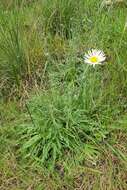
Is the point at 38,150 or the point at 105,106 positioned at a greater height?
the point at 105,106

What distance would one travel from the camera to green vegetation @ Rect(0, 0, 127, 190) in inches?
91.1

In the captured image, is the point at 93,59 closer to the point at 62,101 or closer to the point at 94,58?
the point at 94,58

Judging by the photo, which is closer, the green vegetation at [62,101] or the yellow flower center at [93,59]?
the green vegetation at [62,101]

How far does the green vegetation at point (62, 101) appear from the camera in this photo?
2.31 metres

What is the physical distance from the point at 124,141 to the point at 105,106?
0.22 meters

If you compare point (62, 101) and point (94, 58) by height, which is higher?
point (94, 58)

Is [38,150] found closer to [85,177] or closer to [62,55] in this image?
[85,177]

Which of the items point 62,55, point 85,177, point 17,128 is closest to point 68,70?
point 62,55

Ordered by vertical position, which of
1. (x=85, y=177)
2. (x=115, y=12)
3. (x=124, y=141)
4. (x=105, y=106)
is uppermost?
(x=115, y=12)

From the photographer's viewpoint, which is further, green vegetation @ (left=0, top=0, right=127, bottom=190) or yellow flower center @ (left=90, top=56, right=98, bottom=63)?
yellow flower center @ (left=90, top=56, right=98, bottom=63)

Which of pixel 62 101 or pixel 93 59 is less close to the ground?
pixel 93 59

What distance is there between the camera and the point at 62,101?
2430mm

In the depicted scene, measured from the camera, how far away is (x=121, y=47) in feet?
9.09

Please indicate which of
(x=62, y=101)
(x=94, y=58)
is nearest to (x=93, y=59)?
(x=94, y=58)
